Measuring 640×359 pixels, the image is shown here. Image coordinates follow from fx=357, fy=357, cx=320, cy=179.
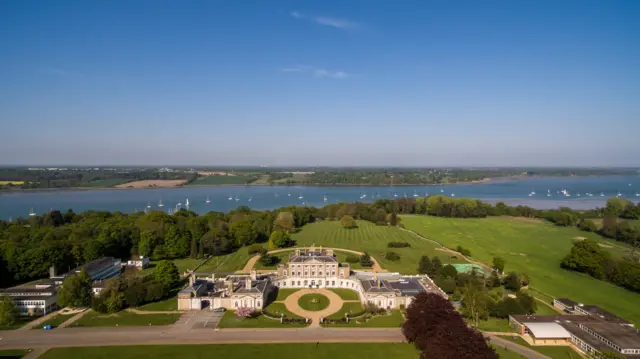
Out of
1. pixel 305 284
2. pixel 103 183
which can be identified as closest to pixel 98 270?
pixel 305 284

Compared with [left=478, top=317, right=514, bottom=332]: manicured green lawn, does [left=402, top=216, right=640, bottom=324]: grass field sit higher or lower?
higher

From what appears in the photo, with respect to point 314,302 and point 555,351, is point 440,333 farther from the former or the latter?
point 314,302

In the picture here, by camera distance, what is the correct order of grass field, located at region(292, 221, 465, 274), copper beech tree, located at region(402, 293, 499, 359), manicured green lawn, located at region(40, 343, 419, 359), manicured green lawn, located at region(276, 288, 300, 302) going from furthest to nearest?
1. grass field, located at region(292, 221, 465, 274)
2. manicured green lawn, located at region(276, 288, 300, 302)
3. manicured green lawn, located at region(40, 343, 419, 359)
4. copper beech tree, located at region(402, 293, 499, 359)

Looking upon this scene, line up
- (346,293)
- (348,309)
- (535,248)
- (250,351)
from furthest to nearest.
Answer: (535,248) → (346,293) → (348,309) → (250,351)

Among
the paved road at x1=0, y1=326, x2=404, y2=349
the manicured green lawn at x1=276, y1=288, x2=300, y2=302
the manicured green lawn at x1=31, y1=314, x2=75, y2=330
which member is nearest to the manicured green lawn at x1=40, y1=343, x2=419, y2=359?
the paved road at x1=0, y1=326, x2=404, y2=349

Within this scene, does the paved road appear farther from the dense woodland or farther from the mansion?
the dense woodland

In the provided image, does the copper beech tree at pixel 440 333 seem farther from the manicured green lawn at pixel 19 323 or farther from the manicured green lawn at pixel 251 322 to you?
the manicured green lawn at pixel 19 323

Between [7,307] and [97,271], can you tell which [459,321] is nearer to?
[7,307]

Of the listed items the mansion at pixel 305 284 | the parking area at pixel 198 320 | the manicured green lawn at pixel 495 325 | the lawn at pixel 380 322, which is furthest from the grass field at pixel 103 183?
the manicured green lawn at pixel 495 325
